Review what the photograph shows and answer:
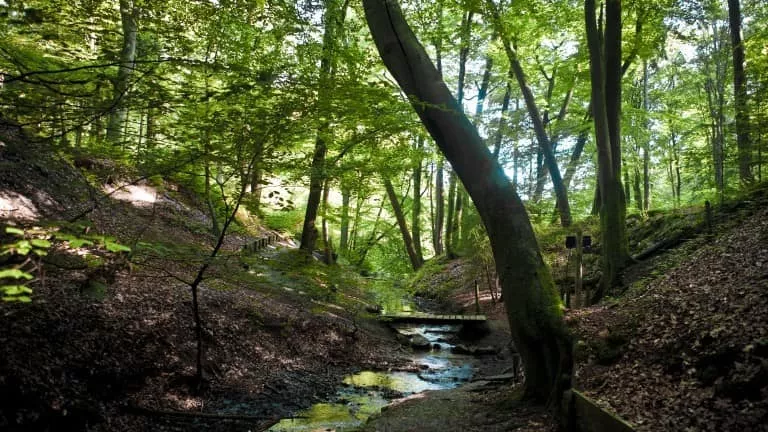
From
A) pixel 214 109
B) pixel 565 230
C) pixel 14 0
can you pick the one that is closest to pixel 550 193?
pixel 565 230

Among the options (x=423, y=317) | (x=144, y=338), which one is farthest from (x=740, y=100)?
(x=144, y=338)

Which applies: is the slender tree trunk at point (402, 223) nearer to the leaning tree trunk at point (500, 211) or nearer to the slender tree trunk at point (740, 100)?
the slender tree trunk at point (740, 100)

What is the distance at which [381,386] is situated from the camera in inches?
355

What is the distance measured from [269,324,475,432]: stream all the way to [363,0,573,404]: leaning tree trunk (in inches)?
104

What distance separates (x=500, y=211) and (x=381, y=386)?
4.55 m

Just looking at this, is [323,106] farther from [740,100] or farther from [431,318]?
[431,318]

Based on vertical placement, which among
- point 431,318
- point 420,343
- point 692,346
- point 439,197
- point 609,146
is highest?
point 439,197

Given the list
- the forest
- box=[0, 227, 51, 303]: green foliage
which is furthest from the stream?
box=[0, 227, 51, 303]: green foliage

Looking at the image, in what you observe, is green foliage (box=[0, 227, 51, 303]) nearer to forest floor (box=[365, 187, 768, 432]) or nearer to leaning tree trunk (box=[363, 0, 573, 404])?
leaning tree trunk (box=[363, 0, 573, 404])

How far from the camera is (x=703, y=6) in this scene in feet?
35.6

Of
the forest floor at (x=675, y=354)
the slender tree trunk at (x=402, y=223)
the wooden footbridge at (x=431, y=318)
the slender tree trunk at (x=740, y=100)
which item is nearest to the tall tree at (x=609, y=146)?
the forest floor at (x=675, y=354)

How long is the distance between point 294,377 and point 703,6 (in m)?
11.9

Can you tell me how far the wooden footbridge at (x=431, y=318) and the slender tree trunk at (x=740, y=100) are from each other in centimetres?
739

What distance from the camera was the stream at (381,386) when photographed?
6.80 meters
